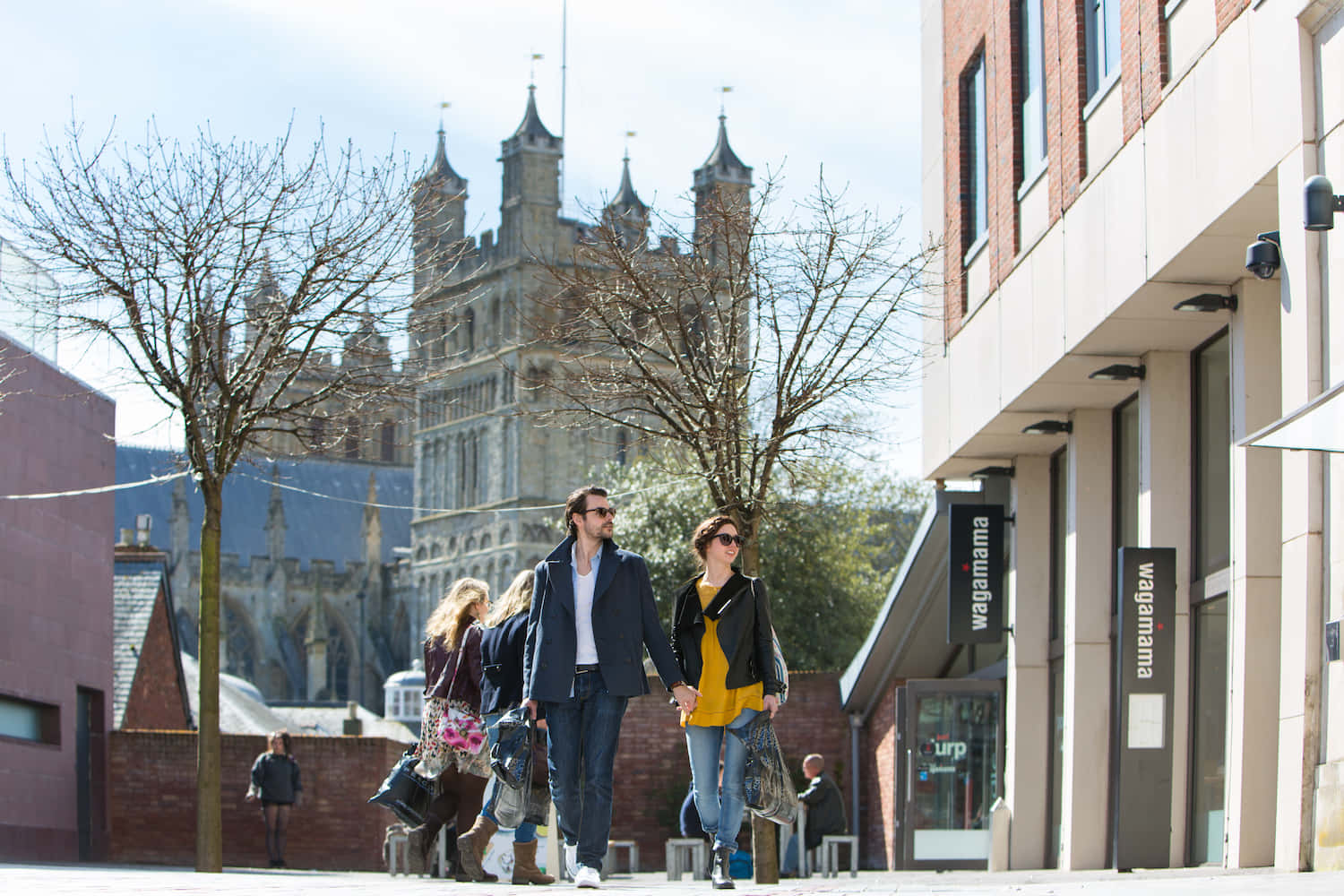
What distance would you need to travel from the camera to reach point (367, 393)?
61.6 ft

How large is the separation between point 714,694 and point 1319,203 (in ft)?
13.2

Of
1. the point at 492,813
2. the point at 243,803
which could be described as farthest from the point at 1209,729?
the point at 243,803

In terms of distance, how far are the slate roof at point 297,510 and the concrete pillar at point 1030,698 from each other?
8692cm

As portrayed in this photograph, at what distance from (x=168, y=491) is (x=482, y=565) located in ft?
62.9

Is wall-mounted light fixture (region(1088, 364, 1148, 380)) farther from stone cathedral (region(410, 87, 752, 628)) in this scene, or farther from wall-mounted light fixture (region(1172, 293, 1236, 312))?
stone cathedral (region(410, 87, 752, 628))

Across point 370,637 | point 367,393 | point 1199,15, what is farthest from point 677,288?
point 370,637

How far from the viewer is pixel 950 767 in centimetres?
2333

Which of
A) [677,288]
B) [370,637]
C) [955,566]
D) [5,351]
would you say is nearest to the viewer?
[677,288]

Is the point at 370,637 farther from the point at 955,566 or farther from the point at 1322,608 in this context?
the point at 1322,608

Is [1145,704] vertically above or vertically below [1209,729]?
above

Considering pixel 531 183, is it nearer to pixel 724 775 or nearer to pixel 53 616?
pixel 53 616

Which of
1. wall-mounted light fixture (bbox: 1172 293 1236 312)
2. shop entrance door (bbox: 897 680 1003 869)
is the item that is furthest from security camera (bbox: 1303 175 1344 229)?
shop entrance door (bbox: 897 680 1003 869)

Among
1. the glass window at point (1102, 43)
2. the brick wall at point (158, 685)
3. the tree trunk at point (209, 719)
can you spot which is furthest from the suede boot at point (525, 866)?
the brick wall at point (158, 685)

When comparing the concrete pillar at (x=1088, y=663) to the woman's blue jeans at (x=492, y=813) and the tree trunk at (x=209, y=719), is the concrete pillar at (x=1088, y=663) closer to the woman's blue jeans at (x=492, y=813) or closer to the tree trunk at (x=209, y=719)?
the tree trunk at (x=209, y=719)
